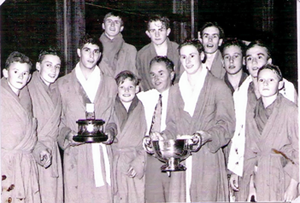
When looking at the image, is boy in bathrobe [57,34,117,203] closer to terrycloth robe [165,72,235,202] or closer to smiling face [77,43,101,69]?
smiling face [77,43,101,69]

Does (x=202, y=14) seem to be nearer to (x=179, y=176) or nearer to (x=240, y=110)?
(x=240, y=110)

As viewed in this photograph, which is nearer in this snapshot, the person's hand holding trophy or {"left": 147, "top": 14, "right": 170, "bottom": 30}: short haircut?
the person's hand holding trophy

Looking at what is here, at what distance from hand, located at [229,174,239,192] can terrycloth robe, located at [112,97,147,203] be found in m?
0.45

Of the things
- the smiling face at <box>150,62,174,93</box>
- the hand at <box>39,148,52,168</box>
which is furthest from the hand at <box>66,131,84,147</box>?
the smiling face at <box>150,62,174,93</box>

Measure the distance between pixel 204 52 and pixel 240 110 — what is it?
35 centimetres

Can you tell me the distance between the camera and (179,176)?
6.81ft

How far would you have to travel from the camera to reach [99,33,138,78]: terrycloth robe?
223 cm

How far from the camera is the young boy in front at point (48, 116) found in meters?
2.10

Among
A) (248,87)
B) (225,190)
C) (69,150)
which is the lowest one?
(225,190)

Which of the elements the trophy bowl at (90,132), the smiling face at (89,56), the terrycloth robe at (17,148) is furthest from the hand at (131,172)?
the smiling face at (89,56)

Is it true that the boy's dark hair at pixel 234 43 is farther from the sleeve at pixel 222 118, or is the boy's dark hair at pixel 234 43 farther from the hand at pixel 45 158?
the hand at pixel 45 158

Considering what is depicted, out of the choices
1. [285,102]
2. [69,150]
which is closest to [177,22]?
[285,102]

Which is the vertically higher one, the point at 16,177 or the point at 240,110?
the point at 240,110

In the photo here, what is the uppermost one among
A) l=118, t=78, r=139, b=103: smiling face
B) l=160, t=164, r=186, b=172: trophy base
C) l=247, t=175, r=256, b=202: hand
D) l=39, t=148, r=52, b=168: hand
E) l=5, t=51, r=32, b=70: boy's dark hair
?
l=5, t=51, r=32, b=70: boy's dark hair
